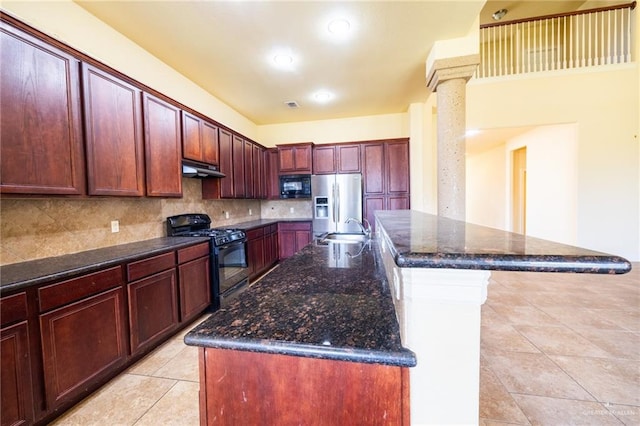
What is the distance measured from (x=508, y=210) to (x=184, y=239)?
25.3 feet

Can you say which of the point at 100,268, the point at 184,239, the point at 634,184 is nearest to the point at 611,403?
the point at 100,268

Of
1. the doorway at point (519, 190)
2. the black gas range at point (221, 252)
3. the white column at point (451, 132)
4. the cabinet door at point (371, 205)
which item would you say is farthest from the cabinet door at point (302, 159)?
the doorway at point (519, 190)

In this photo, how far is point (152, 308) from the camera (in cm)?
207

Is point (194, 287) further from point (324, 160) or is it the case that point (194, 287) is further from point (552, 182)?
point (552, 182)

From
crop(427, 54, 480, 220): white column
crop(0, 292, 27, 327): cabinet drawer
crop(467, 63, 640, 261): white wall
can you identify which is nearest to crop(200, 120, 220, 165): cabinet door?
crop(0, 292, 27, 327): cabinet drawer

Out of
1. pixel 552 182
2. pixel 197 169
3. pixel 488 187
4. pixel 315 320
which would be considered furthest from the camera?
pixel 488 187

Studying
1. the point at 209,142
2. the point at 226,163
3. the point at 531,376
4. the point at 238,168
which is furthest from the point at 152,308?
the point at 531,376

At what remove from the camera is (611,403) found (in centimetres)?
151

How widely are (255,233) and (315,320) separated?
129 inches

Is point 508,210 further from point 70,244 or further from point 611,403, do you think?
point 70,244

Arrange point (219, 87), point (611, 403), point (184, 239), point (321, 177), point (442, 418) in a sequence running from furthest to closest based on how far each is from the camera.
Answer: point (321, 177)
point (219, 87)
point (184, 239)
point (611, 403)
point (442, 418)

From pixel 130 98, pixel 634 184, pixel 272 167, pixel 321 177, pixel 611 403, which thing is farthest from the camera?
pixel 272 167

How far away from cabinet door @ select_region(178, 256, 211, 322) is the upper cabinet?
121 centimetres

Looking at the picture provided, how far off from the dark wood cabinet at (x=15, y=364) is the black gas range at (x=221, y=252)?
1.51 m
